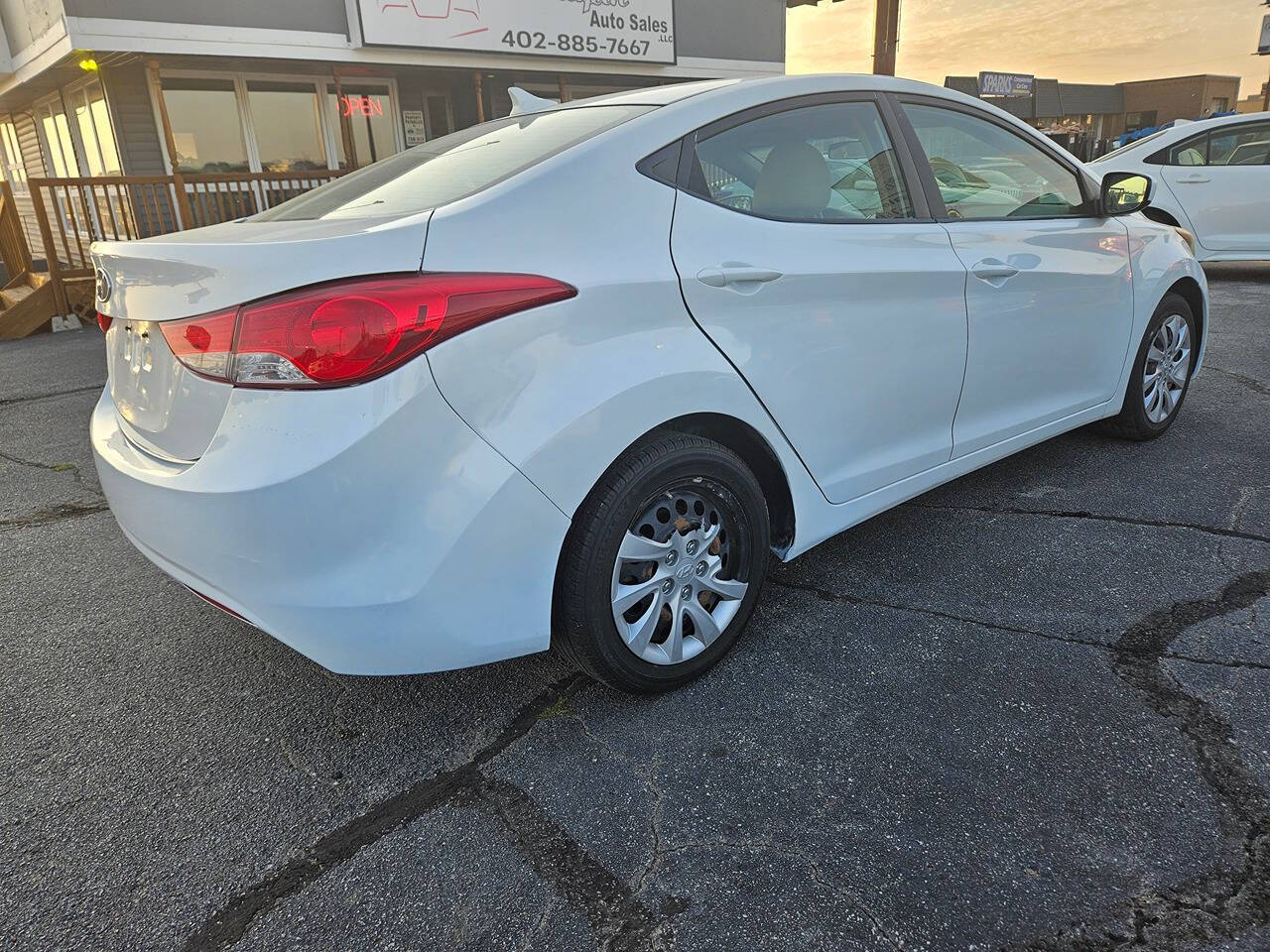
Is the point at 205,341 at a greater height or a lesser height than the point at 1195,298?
greater

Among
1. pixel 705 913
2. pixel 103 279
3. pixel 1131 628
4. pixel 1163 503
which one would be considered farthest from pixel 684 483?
pixel 1163 503

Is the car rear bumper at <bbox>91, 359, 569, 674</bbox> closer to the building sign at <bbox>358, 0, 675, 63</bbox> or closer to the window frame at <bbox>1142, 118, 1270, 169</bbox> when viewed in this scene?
the window frame at <bbox>1142, 118, 1270, 169</bbox>

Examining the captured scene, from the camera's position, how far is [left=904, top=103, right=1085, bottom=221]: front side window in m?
3.06

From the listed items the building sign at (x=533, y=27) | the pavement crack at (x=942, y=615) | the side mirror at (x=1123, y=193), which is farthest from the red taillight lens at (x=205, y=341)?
the building sign at (x=533, y=27)

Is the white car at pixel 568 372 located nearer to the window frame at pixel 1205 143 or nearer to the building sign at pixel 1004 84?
the window frame at pixel 1205 143

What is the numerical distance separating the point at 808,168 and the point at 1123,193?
1.79 m

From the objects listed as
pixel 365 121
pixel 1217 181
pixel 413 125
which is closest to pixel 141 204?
pixel 365 121

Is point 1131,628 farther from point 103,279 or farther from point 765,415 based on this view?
point 103,279

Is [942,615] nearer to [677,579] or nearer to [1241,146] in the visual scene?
[677,579]

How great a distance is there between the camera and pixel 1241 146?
355 inches

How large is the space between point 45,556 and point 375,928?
8.80 feet

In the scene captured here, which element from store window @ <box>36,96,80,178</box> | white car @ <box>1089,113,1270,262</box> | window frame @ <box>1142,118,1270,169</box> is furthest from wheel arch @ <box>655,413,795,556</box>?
store window @ <box>36,96,80,178</box>

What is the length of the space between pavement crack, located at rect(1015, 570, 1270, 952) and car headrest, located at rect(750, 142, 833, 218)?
62.5 inches

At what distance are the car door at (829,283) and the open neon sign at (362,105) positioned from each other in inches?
493
